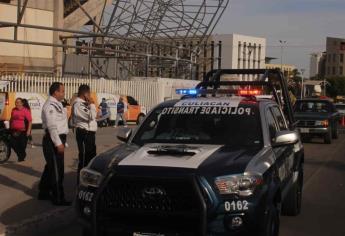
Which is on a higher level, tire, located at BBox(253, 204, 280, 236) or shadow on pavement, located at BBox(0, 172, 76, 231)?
tire, located at BBox(253, 204, 280, 236)

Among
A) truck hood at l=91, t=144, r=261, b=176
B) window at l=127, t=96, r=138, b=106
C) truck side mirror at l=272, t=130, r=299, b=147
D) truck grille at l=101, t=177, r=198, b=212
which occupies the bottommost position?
window at l=127, t=96, r=138, b=106

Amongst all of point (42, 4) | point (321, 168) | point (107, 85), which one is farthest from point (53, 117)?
point (42, 4)

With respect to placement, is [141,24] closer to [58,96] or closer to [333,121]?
[333,121]

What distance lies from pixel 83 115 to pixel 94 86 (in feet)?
72.6

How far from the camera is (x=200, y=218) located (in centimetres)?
497

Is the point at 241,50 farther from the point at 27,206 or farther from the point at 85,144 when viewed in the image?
the point at 27,206

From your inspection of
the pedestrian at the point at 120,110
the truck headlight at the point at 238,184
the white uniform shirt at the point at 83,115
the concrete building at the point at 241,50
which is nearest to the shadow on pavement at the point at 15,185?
the white uniform shirt at the point at 83,115

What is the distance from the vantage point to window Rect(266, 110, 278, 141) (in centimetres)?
674

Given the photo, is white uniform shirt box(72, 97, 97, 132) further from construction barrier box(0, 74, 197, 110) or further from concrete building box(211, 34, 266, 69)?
concrete building box(211, 34, 266, 69)

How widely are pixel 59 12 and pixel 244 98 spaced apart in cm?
3314

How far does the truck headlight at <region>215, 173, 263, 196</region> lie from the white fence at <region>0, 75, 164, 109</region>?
21725 mm

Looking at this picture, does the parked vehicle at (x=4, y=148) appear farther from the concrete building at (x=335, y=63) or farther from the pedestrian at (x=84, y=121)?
the concrete building at (x=335, y=63)

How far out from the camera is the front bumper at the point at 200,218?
5004 mm

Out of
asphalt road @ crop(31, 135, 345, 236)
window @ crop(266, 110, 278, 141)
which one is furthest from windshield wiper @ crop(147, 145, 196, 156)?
asphalt road @ crop(31, 135, 345, 236)
